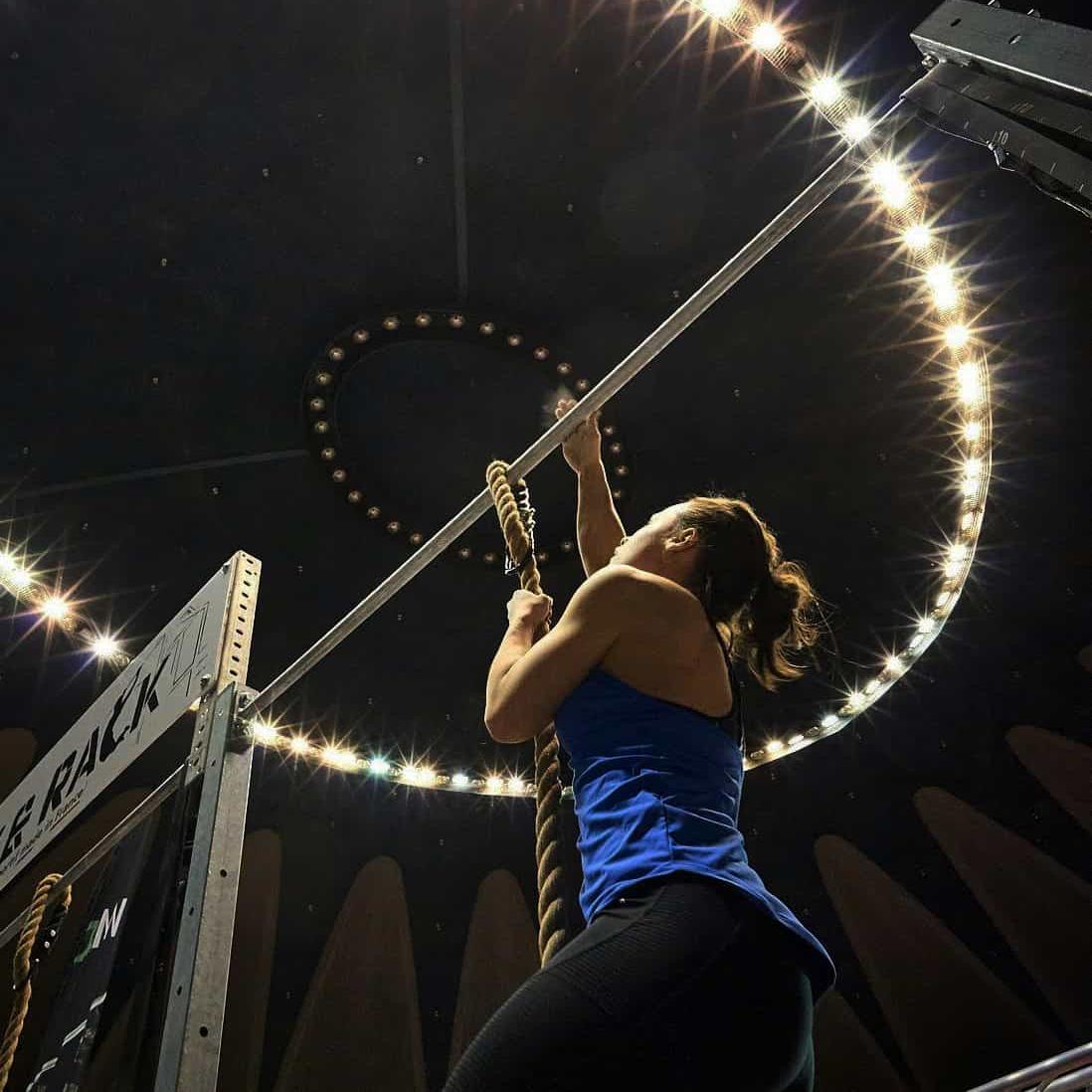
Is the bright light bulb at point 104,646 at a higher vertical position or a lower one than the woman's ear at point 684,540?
higher

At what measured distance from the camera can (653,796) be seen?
1.29 metres

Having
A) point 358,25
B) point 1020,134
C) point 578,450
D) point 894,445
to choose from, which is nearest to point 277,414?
point 358,25

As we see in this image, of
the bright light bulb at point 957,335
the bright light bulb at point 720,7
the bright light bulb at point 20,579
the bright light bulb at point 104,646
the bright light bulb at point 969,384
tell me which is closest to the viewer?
the bright light bulb at point 720,7

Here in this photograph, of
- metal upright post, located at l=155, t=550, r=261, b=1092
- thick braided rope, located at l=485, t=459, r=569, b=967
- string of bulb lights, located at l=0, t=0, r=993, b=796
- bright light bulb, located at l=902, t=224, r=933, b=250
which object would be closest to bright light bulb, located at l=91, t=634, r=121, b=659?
string of bulb lights, located at l=0, t=0, r=993, b=796

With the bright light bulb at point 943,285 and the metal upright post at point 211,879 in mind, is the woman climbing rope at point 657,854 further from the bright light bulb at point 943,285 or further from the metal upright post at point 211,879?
the bright light bulb at point 943,285

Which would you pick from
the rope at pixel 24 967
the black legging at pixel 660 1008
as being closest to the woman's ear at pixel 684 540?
the black legging at pixel 660 1008

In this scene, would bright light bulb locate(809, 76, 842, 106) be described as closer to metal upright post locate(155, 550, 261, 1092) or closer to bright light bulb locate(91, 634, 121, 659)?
metal upright post locate(155, 550, 261, 1092)

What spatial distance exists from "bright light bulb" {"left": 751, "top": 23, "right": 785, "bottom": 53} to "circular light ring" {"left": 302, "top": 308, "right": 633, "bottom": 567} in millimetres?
1656

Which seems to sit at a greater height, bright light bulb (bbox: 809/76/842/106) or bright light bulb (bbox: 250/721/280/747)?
bright light bulb (bbox: 809/76/842/106)

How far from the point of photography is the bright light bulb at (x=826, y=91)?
138 inches

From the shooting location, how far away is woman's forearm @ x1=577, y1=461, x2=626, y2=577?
96.6 inches

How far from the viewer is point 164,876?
180 centimetres

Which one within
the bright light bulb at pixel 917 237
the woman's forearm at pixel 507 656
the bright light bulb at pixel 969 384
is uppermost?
the bright light bulb at pixel 917 237

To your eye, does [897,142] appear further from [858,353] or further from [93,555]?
[93,555]
